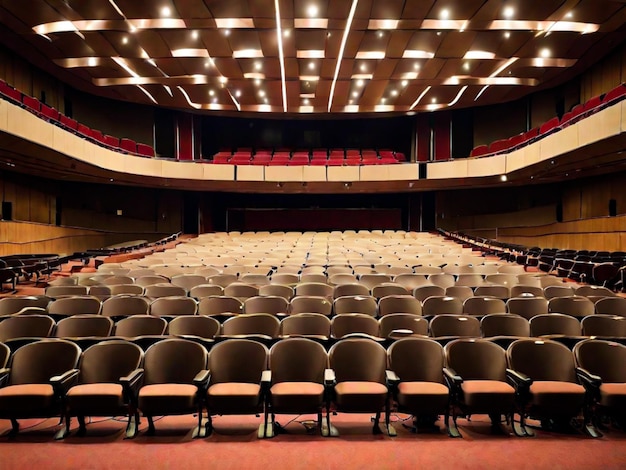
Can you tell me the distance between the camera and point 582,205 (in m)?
15.1

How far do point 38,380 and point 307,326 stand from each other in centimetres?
229

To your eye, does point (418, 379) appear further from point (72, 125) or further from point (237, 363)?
point (72, 125)

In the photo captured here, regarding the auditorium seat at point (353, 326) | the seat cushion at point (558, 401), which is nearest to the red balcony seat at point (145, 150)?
the auditorium seat at point (353, 326)

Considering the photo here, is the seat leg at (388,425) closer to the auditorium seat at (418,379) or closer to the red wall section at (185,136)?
the auditorium seat at (418,379)

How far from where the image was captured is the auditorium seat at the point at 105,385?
316cm

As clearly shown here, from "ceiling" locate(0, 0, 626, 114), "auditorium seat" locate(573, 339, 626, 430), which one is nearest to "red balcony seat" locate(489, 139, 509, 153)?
"ceiling" locate(0, 0, 626, 114)

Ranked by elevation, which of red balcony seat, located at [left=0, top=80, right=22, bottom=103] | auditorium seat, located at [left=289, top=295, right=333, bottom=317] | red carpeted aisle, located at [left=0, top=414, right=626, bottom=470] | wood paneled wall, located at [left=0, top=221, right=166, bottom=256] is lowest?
red carpeted aisle, located at [left=0, top=414, right=626, bottom=470]

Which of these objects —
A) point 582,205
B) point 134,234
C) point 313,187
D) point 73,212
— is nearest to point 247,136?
point 313,187

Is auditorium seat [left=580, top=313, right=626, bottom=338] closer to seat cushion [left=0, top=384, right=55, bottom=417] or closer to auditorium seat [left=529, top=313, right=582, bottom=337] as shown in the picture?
auditorium seat [left=529, top=313, right=582, bottom=337]

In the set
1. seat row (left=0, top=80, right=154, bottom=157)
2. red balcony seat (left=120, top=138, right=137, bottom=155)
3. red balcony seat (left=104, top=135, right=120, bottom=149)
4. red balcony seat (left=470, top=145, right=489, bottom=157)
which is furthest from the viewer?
red balcony seat (left=470, top=145, right=489, bottom=157)

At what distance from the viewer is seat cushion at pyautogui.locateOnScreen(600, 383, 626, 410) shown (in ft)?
10.3

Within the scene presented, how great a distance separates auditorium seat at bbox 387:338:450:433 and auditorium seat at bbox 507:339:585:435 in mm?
543

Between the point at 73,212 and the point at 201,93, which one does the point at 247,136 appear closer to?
the point at 201,93

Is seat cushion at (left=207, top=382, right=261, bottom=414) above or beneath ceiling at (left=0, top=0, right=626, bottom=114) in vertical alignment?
beneath
